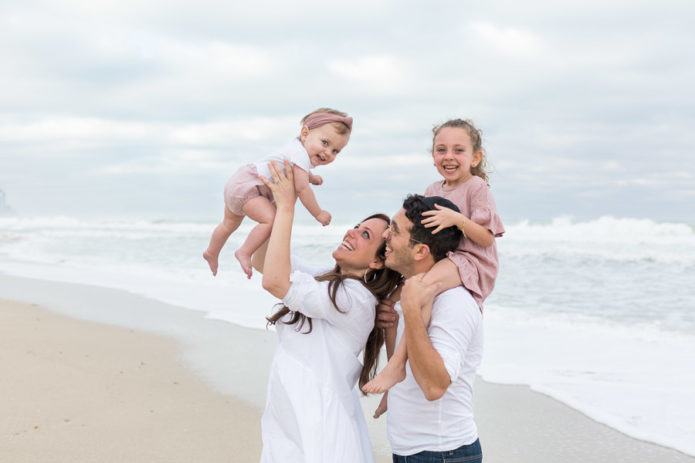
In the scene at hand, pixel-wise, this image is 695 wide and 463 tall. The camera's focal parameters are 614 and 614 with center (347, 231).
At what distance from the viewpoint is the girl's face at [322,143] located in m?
3.14

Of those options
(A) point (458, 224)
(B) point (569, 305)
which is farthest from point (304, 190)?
(B) point (569, 305)

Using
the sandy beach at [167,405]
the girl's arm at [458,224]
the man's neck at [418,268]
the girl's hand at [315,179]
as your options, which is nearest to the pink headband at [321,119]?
the girl's hand at [315,179]

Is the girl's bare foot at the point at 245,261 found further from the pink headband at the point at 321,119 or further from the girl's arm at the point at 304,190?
the pink headband at the point at 321,119

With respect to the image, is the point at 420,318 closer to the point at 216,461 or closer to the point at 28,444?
the point at 216,461

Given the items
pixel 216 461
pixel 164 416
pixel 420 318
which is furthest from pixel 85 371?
pixel 420 318

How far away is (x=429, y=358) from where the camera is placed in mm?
2141

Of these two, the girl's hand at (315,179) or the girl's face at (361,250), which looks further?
the girl's hand at (315,179)

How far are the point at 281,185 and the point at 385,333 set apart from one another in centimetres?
80

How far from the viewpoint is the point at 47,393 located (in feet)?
17.9

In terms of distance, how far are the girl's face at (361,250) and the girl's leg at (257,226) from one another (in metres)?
0.54

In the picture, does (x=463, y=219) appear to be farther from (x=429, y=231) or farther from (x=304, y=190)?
(x=304, y=190)

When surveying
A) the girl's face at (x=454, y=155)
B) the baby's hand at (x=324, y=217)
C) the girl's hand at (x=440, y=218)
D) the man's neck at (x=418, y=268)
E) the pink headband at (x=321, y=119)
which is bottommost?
the man's neck at (x=418, y=268)

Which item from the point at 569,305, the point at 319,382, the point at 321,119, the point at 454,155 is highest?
the point at 321,119

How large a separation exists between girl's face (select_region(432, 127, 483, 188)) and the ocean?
116 inches
